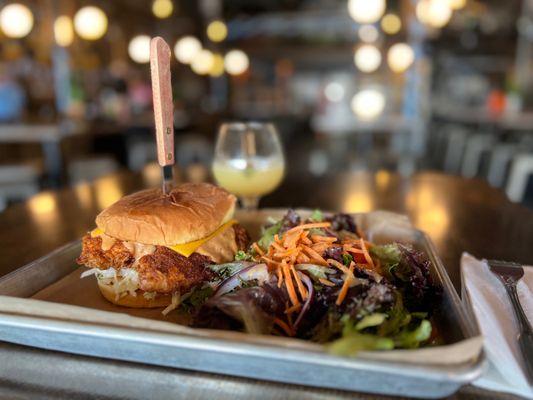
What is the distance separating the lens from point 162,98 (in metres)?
1.04

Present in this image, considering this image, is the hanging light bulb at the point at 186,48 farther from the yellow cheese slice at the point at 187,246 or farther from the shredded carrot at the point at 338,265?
the shredded carrot at the point at 338,265

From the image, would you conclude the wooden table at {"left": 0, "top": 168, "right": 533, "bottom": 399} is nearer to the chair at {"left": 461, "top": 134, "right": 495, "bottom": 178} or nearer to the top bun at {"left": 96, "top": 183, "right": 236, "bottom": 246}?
the top bun at {"left": 96, "top": 183, "right": 236, "bottom": 246}

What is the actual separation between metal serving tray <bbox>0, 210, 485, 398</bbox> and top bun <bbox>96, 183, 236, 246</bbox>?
31cm

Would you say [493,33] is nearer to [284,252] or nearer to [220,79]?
[220,79]

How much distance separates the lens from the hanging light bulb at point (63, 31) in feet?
23.6

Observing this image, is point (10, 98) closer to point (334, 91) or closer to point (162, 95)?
point (162, 95)

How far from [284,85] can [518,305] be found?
1165cm

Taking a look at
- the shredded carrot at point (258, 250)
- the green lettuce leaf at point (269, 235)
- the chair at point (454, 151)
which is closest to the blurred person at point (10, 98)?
the chair at point (454, 151)

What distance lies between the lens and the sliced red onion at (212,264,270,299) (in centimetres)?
97

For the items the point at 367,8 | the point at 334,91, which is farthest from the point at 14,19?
the point at 334,91

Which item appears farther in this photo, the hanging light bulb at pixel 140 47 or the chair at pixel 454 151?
the hanging light bulb at pixel 140 47

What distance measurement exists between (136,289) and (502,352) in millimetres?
773

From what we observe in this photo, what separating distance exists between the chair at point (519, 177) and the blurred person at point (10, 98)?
6.28 metres

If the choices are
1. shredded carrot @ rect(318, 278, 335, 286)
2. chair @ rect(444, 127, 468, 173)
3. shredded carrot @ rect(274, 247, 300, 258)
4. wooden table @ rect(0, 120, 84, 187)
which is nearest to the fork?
shredded carrot @ rect(318, 278, 335, 286)
